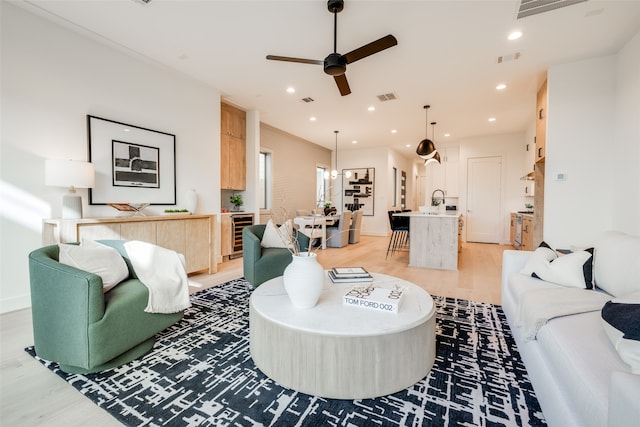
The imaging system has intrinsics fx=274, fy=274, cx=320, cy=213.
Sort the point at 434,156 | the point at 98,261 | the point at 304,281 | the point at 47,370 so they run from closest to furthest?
the point at 304,281 < the point at 47,370 < the point at 98,261 < the point at 434,156

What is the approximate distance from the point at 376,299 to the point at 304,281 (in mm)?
450

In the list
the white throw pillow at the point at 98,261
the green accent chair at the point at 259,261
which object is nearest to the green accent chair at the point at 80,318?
the white throw pillow at the point at 98,261

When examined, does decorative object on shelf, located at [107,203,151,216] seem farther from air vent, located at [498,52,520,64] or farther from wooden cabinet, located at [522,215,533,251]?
wooden cabinet, located at [522,215,533,251]

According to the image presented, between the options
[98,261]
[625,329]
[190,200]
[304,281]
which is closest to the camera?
[625,329]

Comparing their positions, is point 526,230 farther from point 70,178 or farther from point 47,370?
point 70,178

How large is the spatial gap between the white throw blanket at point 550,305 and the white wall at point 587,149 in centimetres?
232

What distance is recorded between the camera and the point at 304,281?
1605 mm

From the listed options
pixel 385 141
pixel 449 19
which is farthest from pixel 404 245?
pixel 449 19

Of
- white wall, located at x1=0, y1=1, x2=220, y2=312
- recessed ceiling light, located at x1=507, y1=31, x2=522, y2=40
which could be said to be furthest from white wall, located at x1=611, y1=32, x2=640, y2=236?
white wall, located at x1=0, y1=1, x2=220, y2=312

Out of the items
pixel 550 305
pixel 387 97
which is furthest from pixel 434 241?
pixel 550 305

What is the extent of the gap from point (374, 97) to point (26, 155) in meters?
4.57

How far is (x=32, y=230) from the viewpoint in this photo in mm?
2725

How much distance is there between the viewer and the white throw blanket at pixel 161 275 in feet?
6.50

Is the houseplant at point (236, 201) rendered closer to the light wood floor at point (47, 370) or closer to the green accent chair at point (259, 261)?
the light wood floor at point (47, 370)
